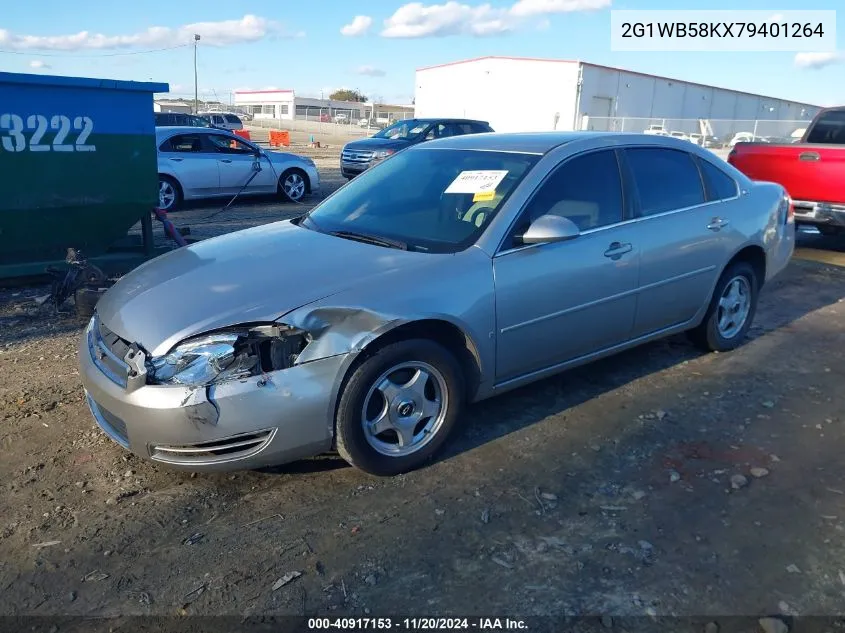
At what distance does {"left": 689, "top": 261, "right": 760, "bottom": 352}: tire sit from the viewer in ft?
16.6

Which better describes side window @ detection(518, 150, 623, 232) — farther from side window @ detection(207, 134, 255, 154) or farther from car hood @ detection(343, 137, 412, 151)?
car hood @ detection(343, 137, 412, 151)

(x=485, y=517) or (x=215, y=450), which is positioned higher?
(x=215, y=450)

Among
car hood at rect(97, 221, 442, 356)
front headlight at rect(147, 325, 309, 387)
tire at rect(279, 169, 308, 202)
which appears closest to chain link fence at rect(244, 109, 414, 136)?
tire at rect(279, 169, 308, 202)

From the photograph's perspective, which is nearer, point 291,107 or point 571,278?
point 571,278

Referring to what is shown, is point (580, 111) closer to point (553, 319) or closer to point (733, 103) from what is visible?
point (733, 103)

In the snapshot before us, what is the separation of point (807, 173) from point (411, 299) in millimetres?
7573

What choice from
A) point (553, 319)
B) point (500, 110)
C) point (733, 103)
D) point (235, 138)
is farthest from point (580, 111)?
point (553, 319)

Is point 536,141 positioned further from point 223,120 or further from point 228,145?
point 223,120

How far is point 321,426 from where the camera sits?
3.14 m

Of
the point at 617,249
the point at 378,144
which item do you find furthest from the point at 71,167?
the point at 378,144

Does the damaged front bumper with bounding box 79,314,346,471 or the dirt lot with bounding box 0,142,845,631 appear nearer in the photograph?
the dirt lot with bounding box 0,142,845,631

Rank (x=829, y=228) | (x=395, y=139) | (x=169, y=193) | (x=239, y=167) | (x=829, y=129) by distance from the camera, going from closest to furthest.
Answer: (x=829, y=228) < (x=829, y=129) < (x=169, y=193) < (x=239, y=167) < (x=395, y=139)

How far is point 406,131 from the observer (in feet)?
56.3

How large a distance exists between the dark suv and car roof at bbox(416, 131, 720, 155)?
433 inches
